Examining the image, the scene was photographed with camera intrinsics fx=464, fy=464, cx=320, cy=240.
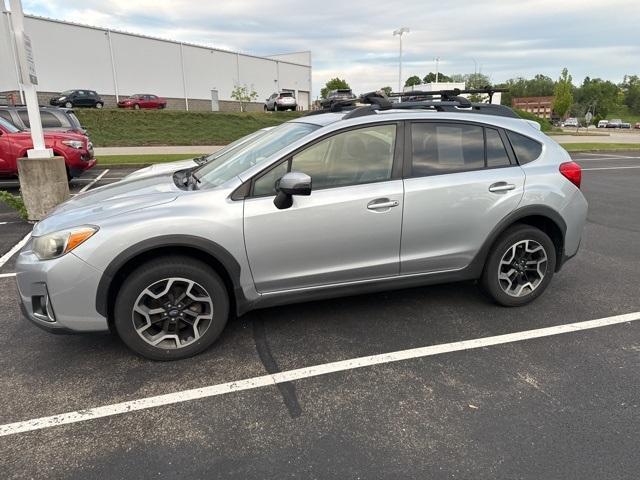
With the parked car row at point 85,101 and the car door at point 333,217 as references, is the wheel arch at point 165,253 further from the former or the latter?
the parked car row at point 85,101

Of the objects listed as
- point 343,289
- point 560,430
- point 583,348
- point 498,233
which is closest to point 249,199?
point 343,289

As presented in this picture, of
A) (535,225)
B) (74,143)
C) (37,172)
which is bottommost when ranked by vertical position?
(535,225)

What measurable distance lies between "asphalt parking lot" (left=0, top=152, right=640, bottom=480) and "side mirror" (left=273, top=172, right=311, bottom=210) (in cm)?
112

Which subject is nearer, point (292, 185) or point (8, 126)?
point (292, 185)

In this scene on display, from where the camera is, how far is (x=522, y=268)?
4.02m

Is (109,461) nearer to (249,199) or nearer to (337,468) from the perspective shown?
(337,468)

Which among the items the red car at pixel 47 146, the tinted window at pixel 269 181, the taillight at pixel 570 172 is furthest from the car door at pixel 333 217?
the red car at pixel 47 146

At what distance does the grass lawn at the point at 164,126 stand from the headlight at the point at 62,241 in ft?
61.7

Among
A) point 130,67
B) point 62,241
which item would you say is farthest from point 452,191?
point 130,67

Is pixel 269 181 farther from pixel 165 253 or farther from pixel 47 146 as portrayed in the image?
pixel 47 146

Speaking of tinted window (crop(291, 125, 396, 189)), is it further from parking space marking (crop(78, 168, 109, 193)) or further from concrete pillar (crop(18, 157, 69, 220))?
parking space marking (crop(78, 168, 109, 193))

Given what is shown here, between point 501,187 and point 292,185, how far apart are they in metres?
1.82

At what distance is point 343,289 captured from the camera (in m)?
3.50

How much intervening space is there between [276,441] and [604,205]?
8.43 meters
